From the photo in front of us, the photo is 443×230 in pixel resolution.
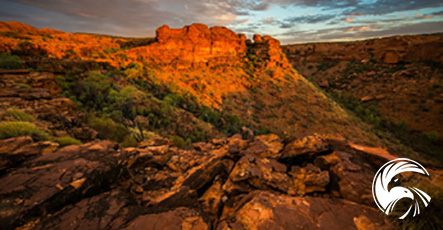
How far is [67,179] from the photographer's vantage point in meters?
3.53

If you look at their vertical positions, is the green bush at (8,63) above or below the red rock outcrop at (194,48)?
below

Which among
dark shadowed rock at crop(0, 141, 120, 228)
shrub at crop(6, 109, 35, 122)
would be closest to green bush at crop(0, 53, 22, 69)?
shrub at crop(6, 109, 35, 122)

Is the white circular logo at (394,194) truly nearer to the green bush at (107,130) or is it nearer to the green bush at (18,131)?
the green bush at (18,131)

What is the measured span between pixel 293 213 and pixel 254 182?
5.53ft

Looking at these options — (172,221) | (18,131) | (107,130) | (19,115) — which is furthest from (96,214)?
(107,130)

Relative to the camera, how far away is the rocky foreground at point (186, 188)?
301 cm

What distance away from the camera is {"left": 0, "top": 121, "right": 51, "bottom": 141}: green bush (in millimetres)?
4969

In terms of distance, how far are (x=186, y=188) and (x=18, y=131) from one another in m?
6.11

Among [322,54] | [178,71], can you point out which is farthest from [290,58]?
[178,71]

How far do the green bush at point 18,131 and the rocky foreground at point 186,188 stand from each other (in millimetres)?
1063

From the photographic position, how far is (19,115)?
660 centimetres

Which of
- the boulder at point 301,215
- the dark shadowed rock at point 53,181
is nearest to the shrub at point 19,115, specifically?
the dark shadowed rock at point 53,181

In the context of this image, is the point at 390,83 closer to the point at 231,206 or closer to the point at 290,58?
the point at 290,58

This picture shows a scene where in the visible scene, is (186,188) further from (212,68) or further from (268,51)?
(268,51)
